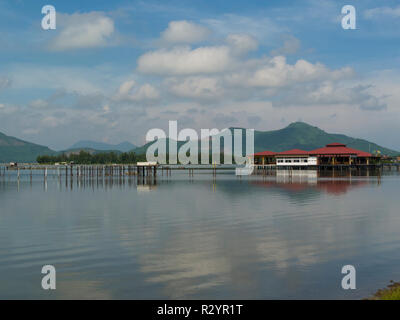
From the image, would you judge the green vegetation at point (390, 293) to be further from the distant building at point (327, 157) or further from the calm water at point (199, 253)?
the distant building at point (327, 157)

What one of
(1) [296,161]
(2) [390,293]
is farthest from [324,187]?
(1) [296,161]

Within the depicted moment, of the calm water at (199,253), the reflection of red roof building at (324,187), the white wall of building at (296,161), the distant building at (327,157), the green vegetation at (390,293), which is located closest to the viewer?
the green vegetation at (390,293)

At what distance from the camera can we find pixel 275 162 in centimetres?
16725

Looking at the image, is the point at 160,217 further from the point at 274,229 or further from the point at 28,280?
the point at 28,280

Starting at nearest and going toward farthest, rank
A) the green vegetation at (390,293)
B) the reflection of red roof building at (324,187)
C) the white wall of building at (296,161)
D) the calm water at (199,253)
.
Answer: the green vegetation at (390,293)
the calm water at (199,253)
the reflection of red roof building at (324,187)
the white wall of building at (296,161)

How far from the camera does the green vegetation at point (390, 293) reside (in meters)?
12.6

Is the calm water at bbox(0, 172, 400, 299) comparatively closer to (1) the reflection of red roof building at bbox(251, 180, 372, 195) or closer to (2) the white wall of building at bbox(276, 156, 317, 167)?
(1) the reflection of red roof building at bbox(251, 180, 372, 195)

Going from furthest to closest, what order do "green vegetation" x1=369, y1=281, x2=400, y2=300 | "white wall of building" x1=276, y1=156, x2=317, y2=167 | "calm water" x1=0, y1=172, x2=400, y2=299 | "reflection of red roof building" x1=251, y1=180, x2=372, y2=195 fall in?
1. "white wall of building" x1=276, y1=156, x2=317, y2=167
2. "reflection of red roof building" x1=251, y1=180, x2=372, y2=195
3. "calm water" x1=0, y1=172, x2=400, y2=299
4. "green vegetation" x1=369, y1=281, x2=400, y2=300

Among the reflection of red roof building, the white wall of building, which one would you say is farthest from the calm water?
the white wall of building

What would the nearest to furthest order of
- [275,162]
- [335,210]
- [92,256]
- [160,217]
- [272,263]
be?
[272,263], [92,256], [160,217], [335,210], [275,162]

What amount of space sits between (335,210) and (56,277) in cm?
2903

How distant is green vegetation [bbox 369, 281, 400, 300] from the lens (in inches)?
A: 496

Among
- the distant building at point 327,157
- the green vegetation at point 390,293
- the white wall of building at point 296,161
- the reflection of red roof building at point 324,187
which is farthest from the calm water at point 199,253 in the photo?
the white wall of building at point 296,161
